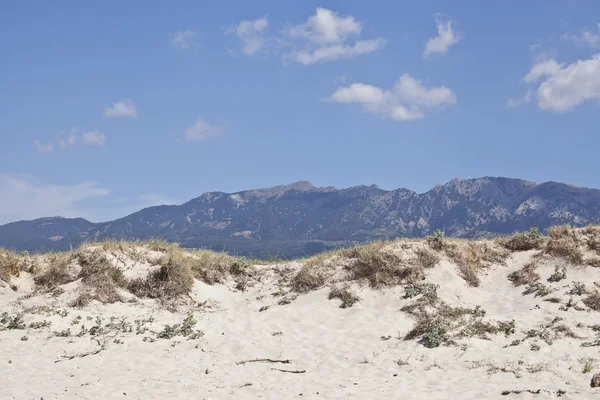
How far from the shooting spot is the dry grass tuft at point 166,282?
909 inches

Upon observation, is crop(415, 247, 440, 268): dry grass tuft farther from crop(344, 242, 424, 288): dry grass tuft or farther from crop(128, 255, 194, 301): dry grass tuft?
crop(128, 255, 194, 301): dry grass tuft

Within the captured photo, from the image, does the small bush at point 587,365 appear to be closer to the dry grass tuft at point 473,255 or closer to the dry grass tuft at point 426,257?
the dry grass tuft at point 473,255

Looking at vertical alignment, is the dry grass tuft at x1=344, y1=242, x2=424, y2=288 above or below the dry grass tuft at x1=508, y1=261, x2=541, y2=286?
above

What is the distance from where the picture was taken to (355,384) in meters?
13.0

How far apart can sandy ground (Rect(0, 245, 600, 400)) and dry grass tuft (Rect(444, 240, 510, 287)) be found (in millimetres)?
541

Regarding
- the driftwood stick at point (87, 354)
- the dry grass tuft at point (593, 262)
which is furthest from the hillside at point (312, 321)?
the dry grass tuft at point (593, 262)

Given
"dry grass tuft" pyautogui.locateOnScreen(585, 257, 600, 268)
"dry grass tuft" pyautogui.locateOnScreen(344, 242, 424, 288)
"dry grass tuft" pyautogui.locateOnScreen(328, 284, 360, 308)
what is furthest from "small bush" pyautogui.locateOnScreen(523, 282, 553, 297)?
"dry grass tuft" pyautogui.locateOnScreen(328, 284, 360, 308)

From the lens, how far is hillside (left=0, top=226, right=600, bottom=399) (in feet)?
41.9

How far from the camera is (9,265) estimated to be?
23.6m

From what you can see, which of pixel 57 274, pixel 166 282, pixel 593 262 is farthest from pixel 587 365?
pixel 57 274

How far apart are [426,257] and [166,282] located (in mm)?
12966

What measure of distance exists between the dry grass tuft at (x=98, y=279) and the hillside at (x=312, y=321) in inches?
3.1

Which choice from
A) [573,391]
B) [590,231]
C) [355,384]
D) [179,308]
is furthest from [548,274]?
[179,308]

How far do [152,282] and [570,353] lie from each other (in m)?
18.1
